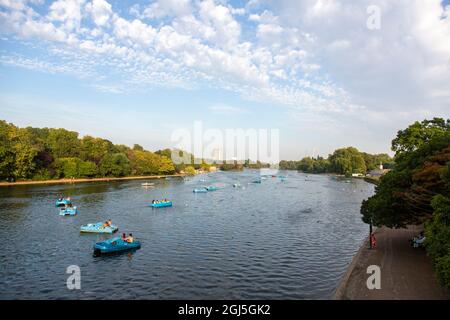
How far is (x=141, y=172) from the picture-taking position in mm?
167125

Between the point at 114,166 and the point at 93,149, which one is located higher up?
the point at 93,149

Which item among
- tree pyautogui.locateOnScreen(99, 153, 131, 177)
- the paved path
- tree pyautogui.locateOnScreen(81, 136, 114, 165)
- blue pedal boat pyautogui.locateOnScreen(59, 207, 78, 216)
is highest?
tree pyautogui.locateOnScreen(81, 136, 114, 165)

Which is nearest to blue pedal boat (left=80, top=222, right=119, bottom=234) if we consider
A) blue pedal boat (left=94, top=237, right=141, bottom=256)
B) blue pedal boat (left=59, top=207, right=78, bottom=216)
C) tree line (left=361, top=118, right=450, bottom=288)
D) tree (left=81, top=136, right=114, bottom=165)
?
blue pedal boat (left=94, top=237, right=141, bottom=256)

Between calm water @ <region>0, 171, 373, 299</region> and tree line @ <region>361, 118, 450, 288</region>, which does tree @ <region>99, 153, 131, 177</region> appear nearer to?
calm water @ <region>0, 171, 373, 299</region>

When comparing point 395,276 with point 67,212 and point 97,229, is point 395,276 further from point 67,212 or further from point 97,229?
point 67,212

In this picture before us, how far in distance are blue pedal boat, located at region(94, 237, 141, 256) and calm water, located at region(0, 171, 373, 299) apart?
1.05 meters

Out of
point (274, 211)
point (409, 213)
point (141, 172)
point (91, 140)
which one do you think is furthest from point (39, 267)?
point (141, 172)

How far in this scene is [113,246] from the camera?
111ft

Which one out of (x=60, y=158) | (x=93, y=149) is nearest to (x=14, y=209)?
(x=60, y=158)

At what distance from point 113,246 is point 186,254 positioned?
7243 mm

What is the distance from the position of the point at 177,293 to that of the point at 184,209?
130ft

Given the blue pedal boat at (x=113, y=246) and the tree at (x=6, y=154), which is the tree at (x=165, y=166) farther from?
the blue pedal boat at (x=113, y=246)

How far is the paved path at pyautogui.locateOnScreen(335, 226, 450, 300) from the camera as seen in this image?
21109 mm

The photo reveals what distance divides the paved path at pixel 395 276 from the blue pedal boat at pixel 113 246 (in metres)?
20.9
